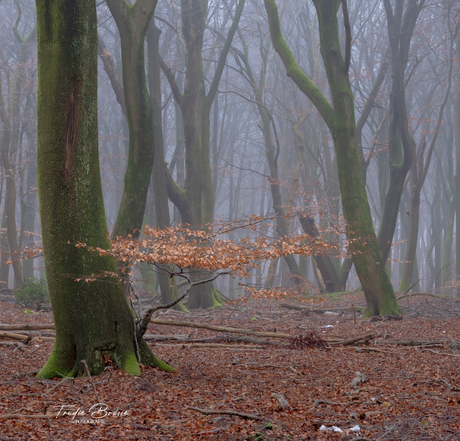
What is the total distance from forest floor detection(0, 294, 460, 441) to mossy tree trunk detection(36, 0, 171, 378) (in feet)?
1.27

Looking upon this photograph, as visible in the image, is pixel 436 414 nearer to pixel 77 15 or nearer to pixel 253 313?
pixel 77 15

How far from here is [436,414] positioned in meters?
3.95

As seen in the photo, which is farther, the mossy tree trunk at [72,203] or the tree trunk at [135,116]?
the tree trunk at [135,116]

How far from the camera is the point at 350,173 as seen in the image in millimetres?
10891

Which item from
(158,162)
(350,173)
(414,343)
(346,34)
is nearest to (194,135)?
(158,162)

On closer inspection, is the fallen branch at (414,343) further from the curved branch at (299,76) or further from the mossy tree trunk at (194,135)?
the mossy tree trunk at (194,135)

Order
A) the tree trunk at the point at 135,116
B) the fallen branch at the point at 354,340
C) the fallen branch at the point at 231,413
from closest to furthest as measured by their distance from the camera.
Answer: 1. the fallen branch at the point at 231,413
2. the fallen branch at the point at 354,340
3. the tree trunk at the point at 135,116

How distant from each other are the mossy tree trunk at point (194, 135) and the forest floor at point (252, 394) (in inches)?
262

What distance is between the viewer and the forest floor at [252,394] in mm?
3578

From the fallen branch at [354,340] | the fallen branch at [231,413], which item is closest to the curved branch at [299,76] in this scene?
the fallen branch at [354,340]

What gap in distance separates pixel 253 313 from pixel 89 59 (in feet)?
31.3

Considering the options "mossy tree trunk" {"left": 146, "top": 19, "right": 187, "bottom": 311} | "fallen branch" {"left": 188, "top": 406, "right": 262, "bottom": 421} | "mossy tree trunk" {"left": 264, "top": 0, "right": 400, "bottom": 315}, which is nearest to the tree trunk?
"mossy tree trunk" {"left": 146, "top": 19, "right": 187, "bottom": 311}

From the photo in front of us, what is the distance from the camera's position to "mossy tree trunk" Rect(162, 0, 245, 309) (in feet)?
45.9

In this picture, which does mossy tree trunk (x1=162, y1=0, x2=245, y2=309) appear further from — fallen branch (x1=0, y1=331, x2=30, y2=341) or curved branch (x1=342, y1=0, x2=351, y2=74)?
fallen branch (x1=0, y1=331, x2=30, y2=341)
